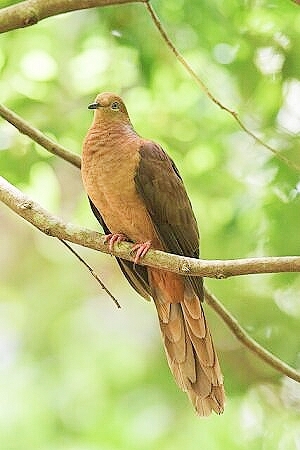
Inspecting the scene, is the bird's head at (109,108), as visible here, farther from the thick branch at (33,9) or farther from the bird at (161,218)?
the thick branch at (33,9)

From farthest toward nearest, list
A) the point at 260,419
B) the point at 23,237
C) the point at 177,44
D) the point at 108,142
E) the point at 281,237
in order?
the point at 23,237 → the point at 260,419 → the point at 177,44 → the point at 281,237 → the point at 108,142

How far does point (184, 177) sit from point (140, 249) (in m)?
1.08

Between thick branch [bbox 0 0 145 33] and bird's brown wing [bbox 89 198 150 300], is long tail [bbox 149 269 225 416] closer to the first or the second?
bird's brown wing [bbox 89 198 150 300]

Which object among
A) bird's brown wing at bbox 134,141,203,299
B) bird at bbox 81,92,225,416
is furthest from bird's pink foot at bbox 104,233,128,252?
bird's brown wing at bbox 134,141,203,299

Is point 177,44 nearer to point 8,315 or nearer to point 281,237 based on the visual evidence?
point 281,237

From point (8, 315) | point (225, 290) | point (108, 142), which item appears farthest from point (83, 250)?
point (108, 142)

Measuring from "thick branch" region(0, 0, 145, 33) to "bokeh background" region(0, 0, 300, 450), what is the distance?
0.86m

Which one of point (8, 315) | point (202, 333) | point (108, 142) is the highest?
point (108, 142)

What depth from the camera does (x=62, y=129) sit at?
3342mm

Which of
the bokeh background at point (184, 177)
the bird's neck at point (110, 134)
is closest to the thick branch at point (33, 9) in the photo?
the bird's neck at point (110, 134)

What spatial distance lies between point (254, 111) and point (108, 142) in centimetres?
85

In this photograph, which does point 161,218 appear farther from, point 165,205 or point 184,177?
point 184,177

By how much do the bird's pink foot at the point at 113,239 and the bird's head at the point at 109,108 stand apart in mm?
403

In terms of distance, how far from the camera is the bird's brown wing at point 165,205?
266 centimetres
